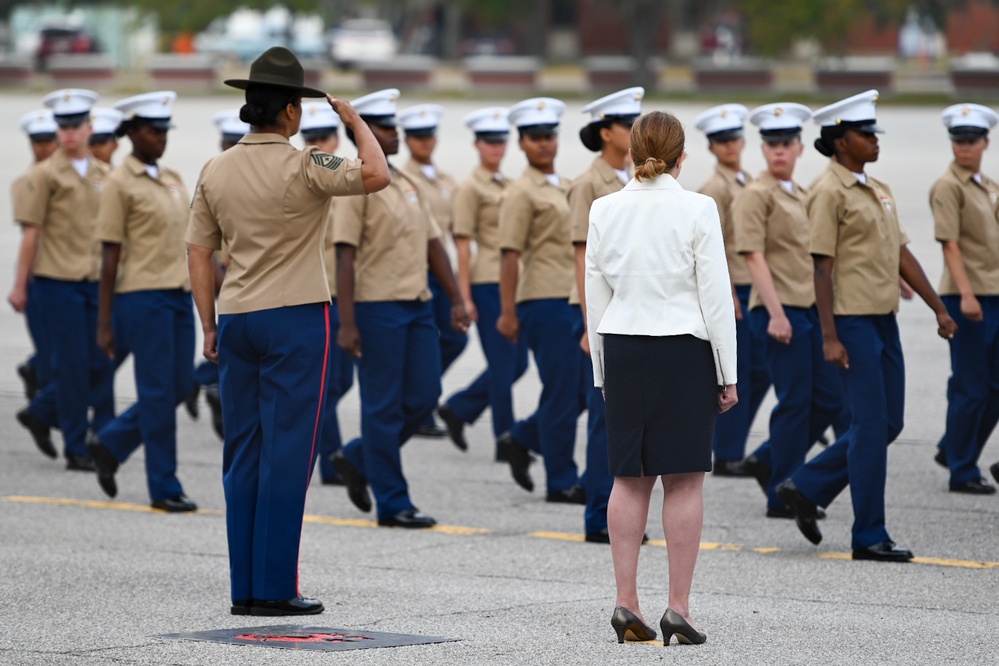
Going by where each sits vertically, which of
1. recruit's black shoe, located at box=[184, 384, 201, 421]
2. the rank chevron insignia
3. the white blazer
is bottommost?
recruit's black shoe, located at box=[184, 384, 201, 421]

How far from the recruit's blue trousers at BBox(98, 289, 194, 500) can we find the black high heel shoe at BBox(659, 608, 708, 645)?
13.3 feet

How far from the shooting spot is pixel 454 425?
1134cm

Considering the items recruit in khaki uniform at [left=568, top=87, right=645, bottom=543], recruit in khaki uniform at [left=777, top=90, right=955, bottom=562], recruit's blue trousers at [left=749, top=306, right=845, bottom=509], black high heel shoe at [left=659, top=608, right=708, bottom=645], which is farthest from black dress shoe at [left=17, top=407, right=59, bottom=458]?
black high heel shoe at [left=659, top=608, right=708, bottom=645]

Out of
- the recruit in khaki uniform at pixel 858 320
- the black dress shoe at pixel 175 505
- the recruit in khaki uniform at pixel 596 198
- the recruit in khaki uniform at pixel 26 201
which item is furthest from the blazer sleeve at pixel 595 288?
the recruit in khaki uniform at pixel 26 201

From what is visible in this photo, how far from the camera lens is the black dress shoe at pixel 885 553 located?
7.76m

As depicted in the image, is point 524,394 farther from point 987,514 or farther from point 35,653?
point 35,653

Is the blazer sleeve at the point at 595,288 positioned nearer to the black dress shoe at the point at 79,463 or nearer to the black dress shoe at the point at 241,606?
the black dress shoe at the point at 241,606

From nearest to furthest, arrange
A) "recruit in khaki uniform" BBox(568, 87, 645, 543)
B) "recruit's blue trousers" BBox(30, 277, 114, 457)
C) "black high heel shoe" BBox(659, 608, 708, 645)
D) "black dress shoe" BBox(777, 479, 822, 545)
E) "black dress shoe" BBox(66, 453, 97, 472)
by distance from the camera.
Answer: "black high heel shoe" BBox(659, 608, 708, 645)
"black dress shoe" BBox(777, 479, 822, 545)
"recruit in khaki uniform" BBox(568, 87, 645, 543)
"recruit's blue trousers" BBox(30, 277, 114, 457)
"black dress shoe" BBox(66, 453, 97, 472)

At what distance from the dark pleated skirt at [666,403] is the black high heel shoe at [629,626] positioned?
0.48 metres

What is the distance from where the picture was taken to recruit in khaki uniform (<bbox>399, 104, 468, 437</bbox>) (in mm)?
10845

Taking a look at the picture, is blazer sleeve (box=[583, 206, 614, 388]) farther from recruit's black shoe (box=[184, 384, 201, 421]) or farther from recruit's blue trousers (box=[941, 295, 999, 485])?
recruit's black shoe (box=[184, 384, 201, 421])

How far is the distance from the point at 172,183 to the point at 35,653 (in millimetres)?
4130

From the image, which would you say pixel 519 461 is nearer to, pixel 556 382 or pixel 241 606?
pixel 556 382

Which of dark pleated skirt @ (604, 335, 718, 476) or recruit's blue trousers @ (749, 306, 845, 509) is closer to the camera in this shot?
dark pleated skirt @ (604, 335, 718, 476)
